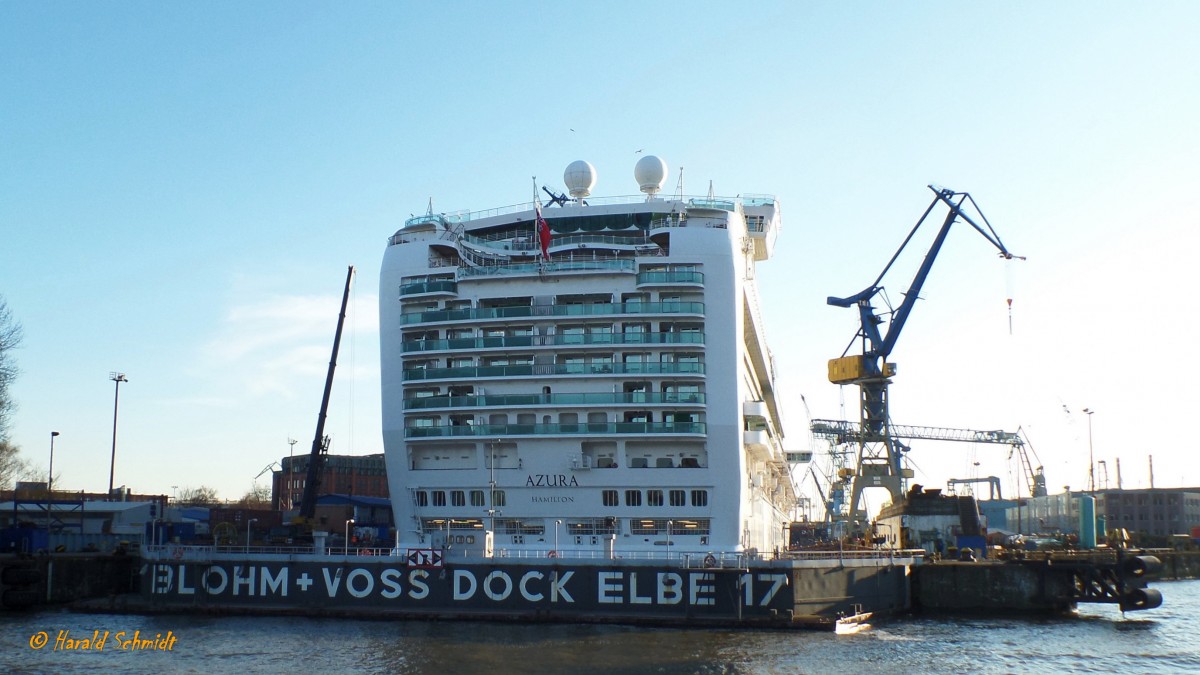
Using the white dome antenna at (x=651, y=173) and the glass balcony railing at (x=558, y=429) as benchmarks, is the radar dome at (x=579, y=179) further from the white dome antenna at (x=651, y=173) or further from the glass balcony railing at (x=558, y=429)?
the glass balcony railing at (x=558, y=429)

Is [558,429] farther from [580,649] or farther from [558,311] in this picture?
[580,649]

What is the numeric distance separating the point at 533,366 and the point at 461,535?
8.57 meters

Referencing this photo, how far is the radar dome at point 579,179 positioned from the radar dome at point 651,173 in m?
2.64

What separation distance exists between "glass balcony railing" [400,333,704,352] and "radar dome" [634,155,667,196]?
544 inches

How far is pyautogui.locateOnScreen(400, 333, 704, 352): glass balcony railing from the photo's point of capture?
49.9 meters

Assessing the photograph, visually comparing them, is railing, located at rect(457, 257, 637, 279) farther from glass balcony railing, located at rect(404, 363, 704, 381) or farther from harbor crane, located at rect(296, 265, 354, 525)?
harbor crane, located at rect(296, 265, 354, 525)

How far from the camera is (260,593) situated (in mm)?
46594

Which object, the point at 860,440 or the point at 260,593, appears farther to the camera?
the point at 860,440

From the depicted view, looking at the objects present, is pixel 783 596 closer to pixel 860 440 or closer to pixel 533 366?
pixel 533 366

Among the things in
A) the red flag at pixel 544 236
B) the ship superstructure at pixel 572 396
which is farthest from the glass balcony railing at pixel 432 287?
the red flag at pixel 544 236

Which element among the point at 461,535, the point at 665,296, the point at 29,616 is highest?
the point at 665,296

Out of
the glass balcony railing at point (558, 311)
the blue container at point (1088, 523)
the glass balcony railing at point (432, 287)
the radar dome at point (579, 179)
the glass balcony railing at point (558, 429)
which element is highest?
the radar dome at point (579, 179)

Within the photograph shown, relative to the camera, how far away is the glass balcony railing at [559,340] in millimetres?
49906

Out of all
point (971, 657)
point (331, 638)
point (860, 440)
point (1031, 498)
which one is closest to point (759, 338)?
point (860, 440)
